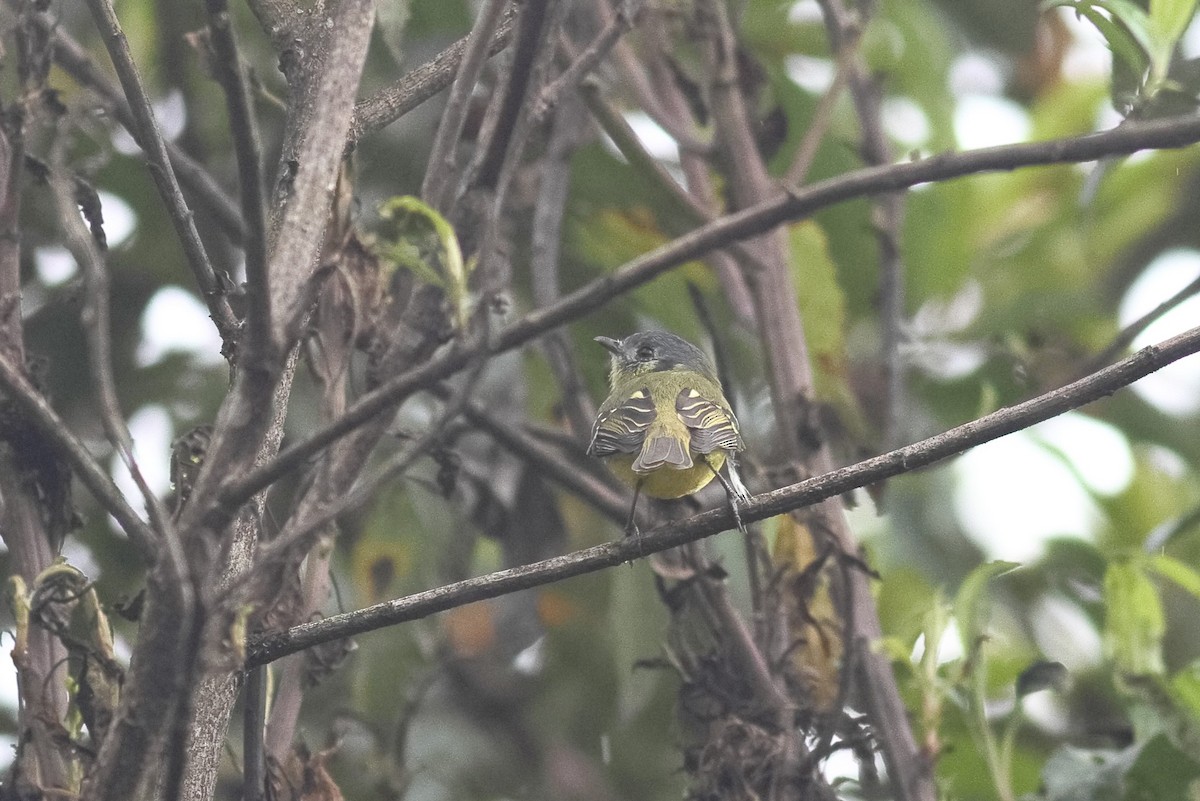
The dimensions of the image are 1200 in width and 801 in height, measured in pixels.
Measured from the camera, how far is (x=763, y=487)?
118 inches

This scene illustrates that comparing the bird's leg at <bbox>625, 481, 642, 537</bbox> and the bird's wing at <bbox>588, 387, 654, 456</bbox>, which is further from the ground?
the bird's wing at <bbox>588, 387, 654, 456</bbox>

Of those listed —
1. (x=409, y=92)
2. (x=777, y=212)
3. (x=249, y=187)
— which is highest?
(x=409, y=92)

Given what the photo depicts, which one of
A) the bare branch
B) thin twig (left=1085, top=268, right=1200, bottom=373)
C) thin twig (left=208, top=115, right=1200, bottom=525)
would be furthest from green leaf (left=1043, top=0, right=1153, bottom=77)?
the bare branch

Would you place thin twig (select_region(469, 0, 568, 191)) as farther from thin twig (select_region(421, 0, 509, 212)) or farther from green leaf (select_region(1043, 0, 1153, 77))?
green leaf (select_region(1043, 0, 1153, 77))

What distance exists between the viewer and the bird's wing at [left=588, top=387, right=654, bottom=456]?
287cm

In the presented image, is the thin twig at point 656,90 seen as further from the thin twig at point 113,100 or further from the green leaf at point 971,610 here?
the green leaf at point 971,610

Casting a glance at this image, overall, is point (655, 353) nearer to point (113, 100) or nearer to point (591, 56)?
point (591, 56)

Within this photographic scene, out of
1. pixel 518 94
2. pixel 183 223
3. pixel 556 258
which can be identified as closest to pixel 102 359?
pixel 183 223

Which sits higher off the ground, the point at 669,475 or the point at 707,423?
the point at 707,423

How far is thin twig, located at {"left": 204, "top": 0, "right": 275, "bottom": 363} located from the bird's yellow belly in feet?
5.08

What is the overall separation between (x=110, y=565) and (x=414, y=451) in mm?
2656

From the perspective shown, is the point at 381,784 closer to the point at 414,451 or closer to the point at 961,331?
the point at 414,451

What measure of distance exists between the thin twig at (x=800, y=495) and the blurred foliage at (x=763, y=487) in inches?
37.0

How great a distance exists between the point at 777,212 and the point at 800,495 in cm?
41
